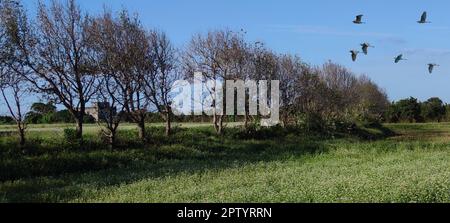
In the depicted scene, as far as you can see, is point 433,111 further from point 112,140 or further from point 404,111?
point 112,140

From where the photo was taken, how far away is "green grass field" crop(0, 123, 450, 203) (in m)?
10.2

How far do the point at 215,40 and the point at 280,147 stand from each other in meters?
9.71

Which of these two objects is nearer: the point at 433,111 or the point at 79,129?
the point at 79,129

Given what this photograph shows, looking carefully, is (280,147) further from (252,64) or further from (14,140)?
(14,140)

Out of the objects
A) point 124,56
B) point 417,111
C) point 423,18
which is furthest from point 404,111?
point 423,18

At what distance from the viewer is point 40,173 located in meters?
18.5

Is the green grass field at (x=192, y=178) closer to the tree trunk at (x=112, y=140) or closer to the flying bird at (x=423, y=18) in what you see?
the tree trunk at (x=112, y=140)

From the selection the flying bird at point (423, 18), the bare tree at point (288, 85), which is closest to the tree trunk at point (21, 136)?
the flying bird at point (423, 18)

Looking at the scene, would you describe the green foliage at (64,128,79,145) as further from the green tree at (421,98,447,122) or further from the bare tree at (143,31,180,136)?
the green tree at (421,98,447,122)

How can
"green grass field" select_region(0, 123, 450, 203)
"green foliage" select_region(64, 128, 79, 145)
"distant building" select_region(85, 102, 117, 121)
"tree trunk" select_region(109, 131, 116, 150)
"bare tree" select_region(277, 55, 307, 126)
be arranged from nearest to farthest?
1. "green grass field" select_region(0, 123, 450, 203)
2. "green foliage" select_region(64, 128, 79, 145)
3. "tree trunk" select_region(109, 131, 116, 150)
4. "distant building" select_region(85, 102, 117, 121)
5. "bare tree" select_region(277, 55, 307, 126)

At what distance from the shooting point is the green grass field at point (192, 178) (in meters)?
10.2

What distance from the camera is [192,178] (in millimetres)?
15180

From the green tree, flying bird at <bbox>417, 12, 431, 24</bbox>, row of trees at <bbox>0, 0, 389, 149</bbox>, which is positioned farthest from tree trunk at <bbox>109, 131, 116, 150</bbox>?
the green tree
